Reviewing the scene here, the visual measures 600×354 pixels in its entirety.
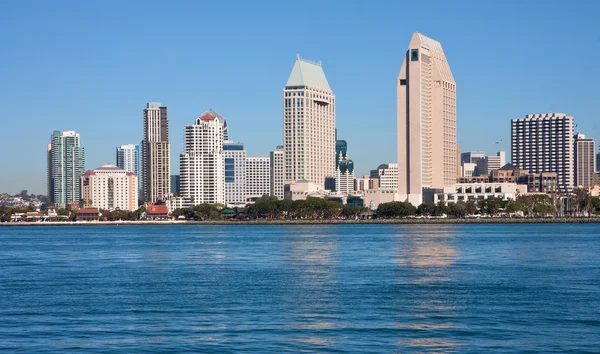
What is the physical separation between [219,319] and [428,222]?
151 metres

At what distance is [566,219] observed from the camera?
190 meters

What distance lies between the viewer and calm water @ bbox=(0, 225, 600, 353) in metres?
31.8

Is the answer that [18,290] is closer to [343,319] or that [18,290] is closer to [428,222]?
[343,319]

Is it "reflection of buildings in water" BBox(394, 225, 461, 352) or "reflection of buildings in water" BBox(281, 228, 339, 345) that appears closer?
"reflection of buildings in water" BBox(394, 225, 461, 352)

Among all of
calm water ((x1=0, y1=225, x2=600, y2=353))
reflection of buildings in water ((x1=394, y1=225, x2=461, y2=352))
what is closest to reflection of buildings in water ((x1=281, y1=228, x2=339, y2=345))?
calm water ((x1=0, y1=225, x2=600, y2=353))

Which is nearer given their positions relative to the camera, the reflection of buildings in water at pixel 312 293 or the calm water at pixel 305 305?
the calm water at pixel 305 305

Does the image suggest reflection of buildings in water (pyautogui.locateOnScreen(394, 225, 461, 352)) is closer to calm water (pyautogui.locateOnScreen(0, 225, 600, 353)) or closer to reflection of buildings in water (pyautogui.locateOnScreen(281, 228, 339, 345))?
calm water (pyautogui.locateOnScreen(0, 225, 600, 353))

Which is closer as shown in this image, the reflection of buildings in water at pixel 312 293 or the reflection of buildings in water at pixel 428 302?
the reflection of buildings in water at pixel 428 302

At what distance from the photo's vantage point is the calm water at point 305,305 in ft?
104

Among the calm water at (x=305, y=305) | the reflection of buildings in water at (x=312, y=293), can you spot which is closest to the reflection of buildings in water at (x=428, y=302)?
the calm water at (x=305, y=305)

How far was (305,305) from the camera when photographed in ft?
132

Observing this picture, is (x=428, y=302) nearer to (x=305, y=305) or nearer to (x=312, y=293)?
(x=305, y=305)

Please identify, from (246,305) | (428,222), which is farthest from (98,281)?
(428,222)

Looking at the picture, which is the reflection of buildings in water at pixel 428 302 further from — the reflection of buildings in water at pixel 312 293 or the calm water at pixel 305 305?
the reflection of buildings in water at pixel 312 293
